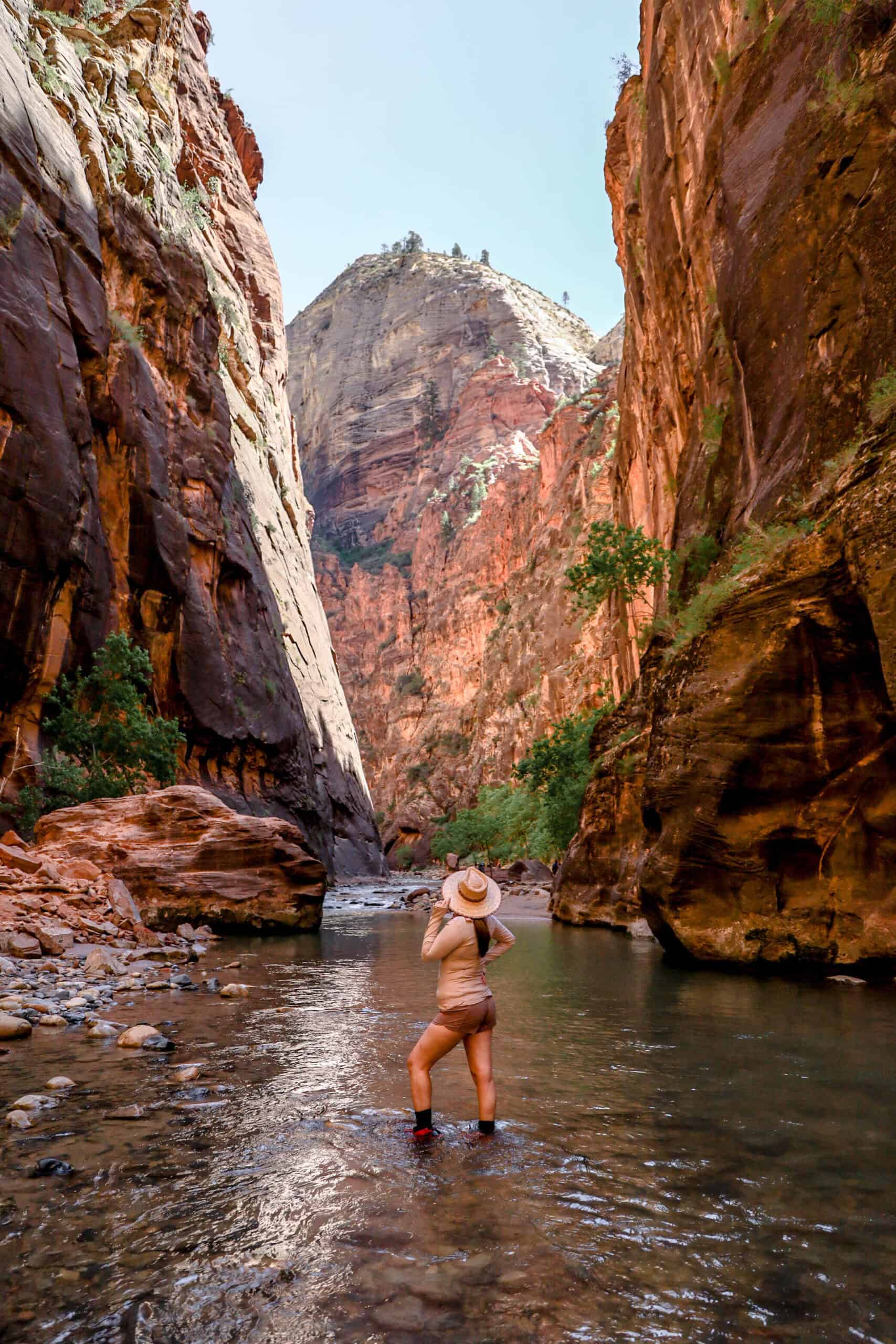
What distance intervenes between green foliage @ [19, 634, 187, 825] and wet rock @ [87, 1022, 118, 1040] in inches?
583

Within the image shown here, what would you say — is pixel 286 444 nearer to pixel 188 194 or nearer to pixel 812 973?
pixel 188 194

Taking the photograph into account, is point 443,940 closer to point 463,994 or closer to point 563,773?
point 463,994

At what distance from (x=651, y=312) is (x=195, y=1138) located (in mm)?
28761

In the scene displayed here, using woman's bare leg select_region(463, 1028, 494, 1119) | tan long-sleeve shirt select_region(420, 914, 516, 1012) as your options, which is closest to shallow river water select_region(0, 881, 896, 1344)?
woman's bare leg select_region(463, 1028, 494, 1119)

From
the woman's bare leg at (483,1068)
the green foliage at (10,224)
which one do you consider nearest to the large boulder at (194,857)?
the woman's bare leg at (483,1068)

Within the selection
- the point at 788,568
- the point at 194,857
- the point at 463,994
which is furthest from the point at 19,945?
the point at 788,568

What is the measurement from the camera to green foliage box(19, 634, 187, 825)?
2061cm

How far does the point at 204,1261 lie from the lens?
2867 millimetres

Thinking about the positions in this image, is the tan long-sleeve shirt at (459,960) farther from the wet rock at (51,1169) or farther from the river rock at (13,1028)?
the river rock at (13,1028)

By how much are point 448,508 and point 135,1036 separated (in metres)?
89.8

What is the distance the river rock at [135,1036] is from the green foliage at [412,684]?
77.7 metres

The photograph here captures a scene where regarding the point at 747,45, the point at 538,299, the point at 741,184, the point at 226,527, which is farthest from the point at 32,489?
the point at 538,299

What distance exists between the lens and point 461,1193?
11.6 ft

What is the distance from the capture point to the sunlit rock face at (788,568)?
9.60 metres
